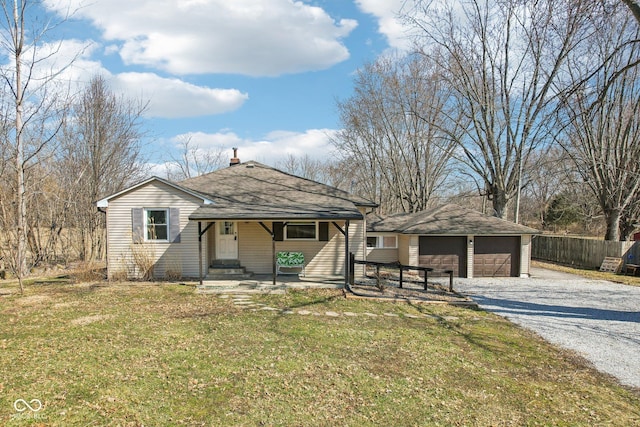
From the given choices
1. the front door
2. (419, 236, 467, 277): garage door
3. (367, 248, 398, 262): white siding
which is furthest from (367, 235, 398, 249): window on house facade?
the front door

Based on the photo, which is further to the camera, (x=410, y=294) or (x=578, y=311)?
(x=410, y=294)

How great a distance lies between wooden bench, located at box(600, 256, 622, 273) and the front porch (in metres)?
15.3

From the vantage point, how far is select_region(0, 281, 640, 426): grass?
4.17m

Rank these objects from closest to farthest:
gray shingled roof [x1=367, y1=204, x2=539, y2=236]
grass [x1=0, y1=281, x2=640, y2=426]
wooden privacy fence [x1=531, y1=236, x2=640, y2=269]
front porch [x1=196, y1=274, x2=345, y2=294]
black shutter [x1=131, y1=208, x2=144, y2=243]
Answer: grass [x1=0, y1=281, x2=640, y2=426]
front porch [x1=196, y1=274, x2=345, y2=294]
black shutter [x1=131, y1=208, x2=144, y2=243]
gray shingled roof [x1=367, y1=204, x2=539, y2=236]
wooden privacy fence [x1=531, y1=236, x2=640, y2=269]

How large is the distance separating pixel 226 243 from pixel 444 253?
10.1 metres

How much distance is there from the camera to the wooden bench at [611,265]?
1819 centimetres

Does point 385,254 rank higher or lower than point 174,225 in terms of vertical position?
lower

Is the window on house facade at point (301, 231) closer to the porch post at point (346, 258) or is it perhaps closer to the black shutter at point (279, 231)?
the black shutter at point (279, 231)

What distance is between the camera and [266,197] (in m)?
14.2

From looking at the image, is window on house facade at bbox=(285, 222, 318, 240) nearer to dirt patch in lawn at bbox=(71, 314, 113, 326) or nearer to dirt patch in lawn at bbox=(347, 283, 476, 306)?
dirt patch in lawn at bbox=(347, 283, 476, 306)

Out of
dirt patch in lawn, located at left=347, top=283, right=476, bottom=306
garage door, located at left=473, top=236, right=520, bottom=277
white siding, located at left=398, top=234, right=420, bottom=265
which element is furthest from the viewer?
garage door, located at left=473, top=236, right=520, bottom=277

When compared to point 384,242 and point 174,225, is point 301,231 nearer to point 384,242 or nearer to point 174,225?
point 174,225

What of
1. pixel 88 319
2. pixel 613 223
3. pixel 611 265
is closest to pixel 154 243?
pixel 88 319

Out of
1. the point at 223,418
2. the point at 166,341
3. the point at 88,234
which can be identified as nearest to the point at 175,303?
the point at 166,341
